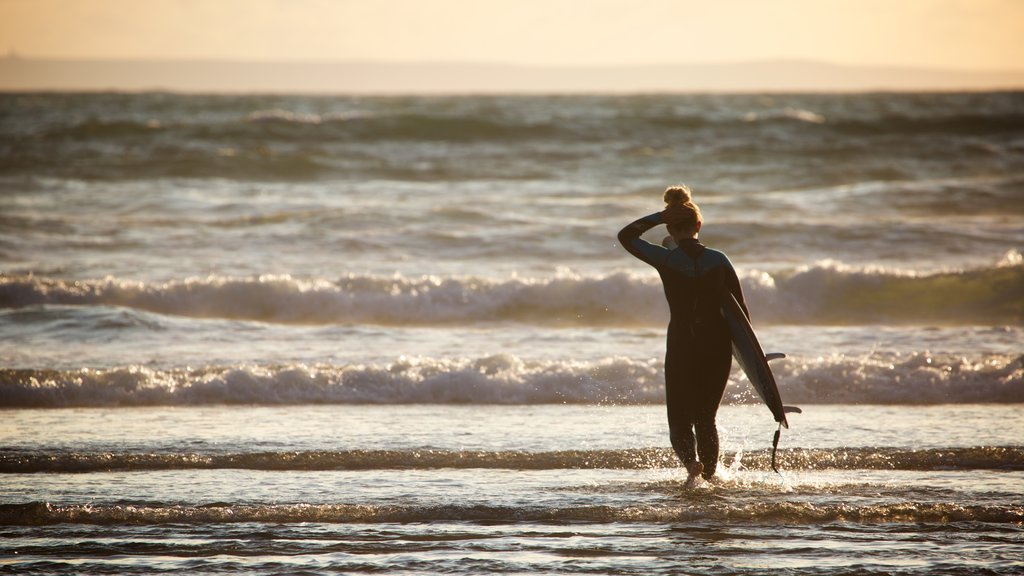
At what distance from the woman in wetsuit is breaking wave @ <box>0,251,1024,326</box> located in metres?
7.32

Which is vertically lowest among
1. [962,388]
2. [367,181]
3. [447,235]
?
[962,388]

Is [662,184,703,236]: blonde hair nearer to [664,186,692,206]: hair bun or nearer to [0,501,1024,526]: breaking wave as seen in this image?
[664,186,692,206]: hair bun

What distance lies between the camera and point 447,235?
1953 centimetres

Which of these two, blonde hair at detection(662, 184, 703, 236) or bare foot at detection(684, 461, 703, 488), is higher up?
blonde hair at detection(662, 184, 703, 236)

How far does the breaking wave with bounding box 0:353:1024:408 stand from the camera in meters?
9.89

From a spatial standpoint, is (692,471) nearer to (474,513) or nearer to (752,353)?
(752,353)

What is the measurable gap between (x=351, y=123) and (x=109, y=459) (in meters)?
32.1

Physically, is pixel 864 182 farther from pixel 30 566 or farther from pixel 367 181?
pixel 30 566

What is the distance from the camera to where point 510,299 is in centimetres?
1493

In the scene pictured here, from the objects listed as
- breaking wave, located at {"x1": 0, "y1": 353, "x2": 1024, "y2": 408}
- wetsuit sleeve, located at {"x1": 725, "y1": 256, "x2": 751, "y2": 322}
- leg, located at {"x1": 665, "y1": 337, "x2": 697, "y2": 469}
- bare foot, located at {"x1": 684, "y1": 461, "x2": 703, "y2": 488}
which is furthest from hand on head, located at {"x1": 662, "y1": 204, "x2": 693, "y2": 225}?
breaking wave, located at {"x1": 0, "y1": 353, "x2": 1024, "y2": 408}

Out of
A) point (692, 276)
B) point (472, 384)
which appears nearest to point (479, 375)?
point (472, 384)

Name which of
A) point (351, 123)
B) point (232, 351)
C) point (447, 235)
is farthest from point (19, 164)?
point (232, 351)

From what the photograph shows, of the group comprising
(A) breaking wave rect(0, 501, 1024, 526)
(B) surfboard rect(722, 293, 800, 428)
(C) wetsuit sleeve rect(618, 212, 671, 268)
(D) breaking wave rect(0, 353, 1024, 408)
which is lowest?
(A) breaking wave rect(0, 501, 1024, 526)

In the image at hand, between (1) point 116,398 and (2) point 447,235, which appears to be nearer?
(1) point 116,398
